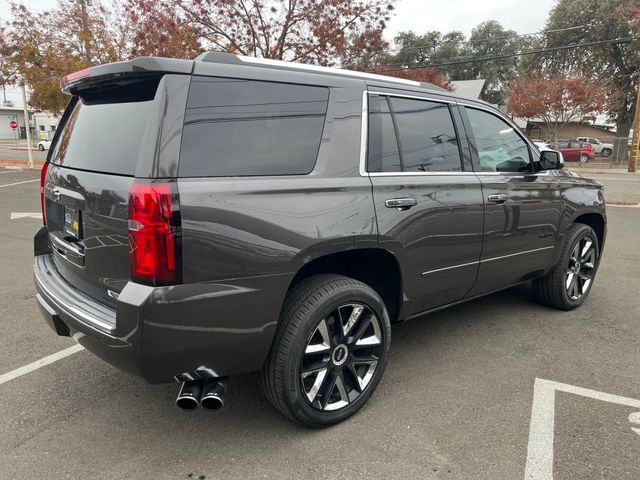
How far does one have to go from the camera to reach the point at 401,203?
2.89 meters

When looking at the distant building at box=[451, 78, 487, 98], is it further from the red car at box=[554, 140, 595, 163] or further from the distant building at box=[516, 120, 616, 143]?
the red car at box=[554, 140, 595, 163]

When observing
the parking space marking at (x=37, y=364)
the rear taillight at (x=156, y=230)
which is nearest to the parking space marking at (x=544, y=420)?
the rear taillight at (x=156, y=230)

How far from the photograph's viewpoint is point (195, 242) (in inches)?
83.2

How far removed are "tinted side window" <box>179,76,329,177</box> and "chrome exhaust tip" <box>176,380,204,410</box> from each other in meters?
1.00

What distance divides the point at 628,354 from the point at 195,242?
3.36 m

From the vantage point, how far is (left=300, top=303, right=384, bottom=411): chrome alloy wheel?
8.62 feet

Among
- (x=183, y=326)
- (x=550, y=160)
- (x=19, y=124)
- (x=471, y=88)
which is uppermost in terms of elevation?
(x=471, y=88)

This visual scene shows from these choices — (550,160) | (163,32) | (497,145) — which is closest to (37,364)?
(497,145)

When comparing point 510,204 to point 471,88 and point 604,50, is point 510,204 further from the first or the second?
point 471,88

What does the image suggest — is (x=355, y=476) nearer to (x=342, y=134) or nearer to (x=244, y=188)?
(x=244, y=188)

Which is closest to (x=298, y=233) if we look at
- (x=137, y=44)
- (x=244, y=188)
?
(x=244, y=188)

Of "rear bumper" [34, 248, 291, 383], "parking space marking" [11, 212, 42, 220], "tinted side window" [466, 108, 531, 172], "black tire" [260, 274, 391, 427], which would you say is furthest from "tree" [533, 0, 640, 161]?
"rear bumper" [34, 248, 291, 383]

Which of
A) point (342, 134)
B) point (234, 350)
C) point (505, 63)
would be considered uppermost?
point (505, 63)

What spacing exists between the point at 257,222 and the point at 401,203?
39.3 inches
